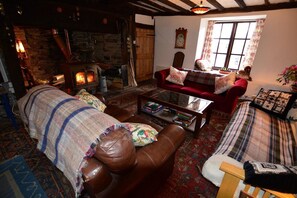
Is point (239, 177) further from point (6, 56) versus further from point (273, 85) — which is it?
point (273, 85)

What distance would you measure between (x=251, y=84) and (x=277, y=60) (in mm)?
760

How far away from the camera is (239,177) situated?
83cm

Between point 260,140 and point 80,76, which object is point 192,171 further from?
point 80,76

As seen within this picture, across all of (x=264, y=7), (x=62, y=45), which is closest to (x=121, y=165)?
(x=62, y=45)

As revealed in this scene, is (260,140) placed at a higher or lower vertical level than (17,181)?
higher

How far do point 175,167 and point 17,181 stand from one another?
1.65 meters

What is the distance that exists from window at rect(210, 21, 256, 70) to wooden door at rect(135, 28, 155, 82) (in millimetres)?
2097

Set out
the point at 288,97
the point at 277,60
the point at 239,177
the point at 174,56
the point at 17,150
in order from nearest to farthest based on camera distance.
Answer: the point at 239,177 → the point at 17,150 → the point at 288,97 → the point at 277,60 → the point at 174,56

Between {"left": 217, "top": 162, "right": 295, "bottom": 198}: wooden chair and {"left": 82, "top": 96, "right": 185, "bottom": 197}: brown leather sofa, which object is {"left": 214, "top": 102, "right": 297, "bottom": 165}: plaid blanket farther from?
{"left": 82, "top": 96, "right": 185, "bottom": 197}: brown leather sofa

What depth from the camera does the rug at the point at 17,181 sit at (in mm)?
1366

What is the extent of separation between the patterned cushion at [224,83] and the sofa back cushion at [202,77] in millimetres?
228

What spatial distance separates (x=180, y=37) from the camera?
487 cm

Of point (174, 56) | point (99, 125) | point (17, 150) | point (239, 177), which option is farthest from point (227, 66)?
point (17, 150)

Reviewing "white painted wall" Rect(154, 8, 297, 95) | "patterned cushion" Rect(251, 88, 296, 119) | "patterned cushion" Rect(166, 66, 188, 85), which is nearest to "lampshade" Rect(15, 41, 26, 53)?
"patterned cushion" Rect(166, 66, 188, 85)
